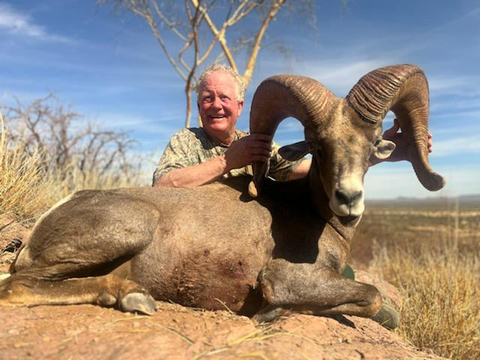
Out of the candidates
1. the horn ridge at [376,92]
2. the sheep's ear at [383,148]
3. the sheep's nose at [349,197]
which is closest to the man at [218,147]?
the sheep's ear at [383,148]

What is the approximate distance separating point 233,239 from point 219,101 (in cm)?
238

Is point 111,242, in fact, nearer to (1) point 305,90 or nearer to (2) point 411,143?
(1) point 305,90

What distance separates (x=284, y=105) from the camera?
4.71 meters

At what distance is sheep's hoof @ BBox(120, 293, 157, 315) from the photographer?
375 cm

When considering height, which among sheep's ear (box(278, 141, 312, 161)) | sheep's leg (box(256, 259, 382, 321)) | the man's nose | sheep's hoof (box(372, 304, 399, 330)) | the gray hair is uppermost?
the gray hair

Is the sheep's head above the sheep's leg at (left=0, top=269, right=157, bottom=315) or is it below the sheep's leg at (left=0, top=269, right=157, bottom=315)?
above

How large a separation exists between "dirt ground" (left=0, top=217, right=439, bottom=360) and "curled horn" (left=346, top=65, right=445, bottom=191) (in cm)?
205

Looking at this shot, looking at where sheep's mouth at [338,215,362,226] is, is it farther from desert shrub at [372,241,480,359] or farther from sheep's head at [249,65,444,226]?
desert shrub at [372,241,480,359]

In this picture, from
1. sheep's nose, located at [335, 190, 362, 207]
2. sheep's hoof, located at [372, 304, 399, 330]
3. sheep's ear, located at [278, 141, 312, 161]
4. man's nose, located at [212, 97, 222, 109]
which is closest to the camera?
sheep's nose, located at [335, 190, 362, 207]

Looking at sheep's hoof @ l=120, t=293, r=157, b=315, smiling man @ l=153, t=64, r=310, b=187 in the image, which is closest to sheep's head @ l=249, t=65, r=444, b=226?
smiling man @ l=153, t=64, r=310, b=187

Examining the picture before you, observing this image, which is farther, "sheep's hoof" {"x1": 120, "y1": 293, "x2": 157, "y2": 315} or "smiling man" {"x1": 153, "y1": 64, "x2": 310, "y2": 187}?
"smiling man" {"x1": 153, "y1": 64, "x2": 310, "y2": 187}

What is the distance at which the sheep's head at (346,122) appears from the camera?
3949 millimetres

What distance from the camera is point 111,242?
4.02m

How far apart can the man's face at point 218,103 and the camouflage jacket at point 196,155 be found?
0.64ft
